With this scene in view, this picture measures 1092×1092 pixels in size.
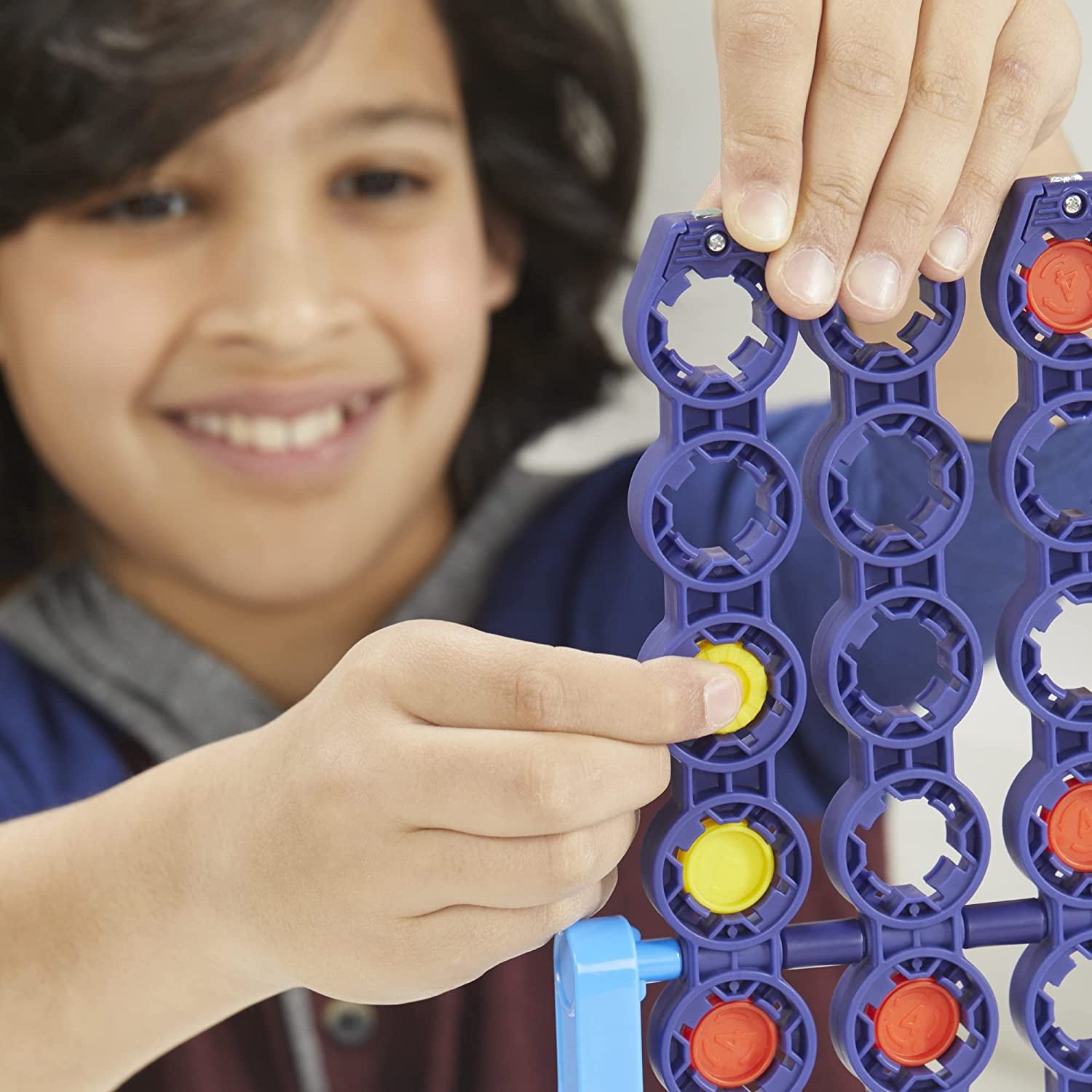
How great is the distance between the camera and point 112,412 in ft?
2.24

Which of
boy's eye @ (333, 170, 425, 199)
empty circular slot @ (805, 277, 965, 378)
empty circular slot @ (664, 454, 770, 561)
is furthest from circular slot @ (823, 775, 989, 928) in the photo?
boy's eye @ (333, 170, 425, 199)

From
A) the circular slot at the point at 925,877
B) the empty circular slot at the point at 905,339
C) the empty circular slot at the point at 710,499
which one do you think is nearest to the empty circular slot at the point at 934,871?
the circular slot at the point at 925,877

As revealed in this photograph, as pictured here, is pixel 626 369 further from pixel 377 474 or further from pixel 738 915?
pixel 738 915

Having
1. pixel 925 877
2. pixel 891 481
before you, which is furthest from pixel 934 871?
pixel 891 481

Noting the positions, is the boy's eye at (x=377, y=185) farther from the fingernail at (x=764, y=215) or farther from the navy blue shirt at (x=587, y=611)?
the fingernail at (x=764, y=215)

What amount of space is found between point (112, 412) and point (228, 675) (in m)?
0.19

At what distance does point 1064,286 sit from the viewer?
0.35 m

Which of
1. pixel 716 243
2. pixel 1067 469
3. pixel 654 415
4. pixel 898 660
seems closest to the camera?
pixel 716 243

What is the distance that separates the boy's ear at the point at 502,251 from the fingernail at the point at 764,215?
1.77 ft

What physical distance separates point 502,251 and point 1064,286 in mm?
585

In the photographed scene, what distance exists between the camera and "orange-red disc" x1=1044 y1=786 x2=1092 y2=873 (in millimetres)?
363

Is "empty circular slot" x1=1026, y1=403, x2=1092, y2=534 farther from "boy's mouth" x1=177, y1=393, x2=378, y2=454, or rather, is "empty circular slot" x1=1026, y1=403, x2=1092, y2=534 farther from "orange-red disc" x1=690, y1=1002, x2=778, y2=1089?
"boy's mouth" x1=177, y1=393, x2=378, y2=454

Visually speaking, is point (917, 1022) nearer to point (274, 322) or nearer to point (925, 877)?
point (925, 877)

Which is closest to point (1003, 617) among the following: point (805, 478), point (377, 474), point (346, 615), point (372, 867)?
point (805, 478)
